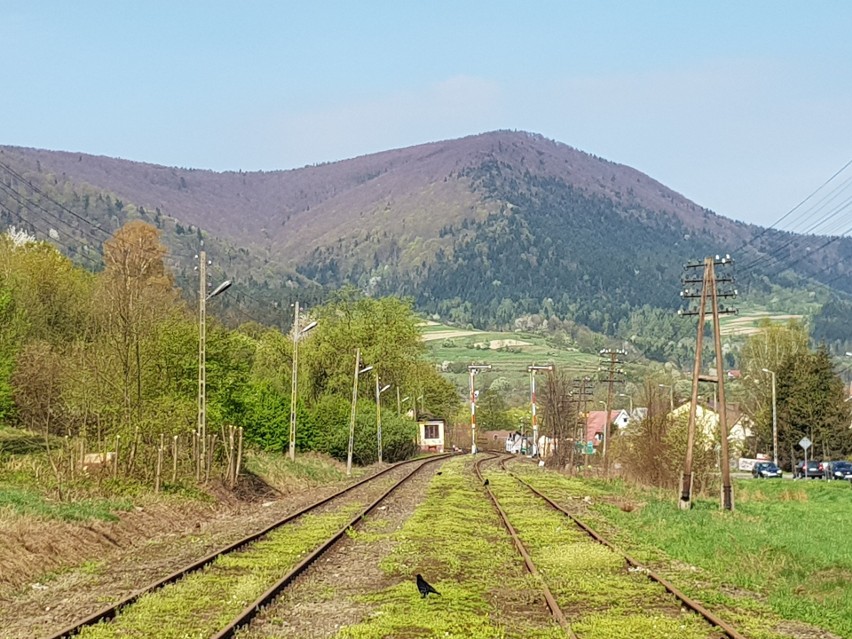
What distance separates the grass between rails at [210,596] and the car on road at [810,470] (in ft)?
206

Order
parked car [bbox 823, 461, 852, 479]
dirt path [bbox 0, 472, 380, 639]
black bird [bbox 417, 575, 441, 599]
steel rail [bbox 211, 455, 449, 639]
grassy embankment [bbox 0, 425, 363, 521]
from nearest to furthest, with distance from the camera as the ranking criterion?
1. steel rail [bbox 211, 455, 449, 639]
2. dirt path [bbox 0, 472, 380, 639]
3. black bird [bbox 417, 575, 441, 599]
4. grassy embankment [bbox 0, 425, 363, 521]
5. parked car [bbox 823, 461, 852, 479]

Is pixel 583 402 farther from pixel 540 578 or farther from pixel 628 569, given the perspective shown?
pixel 540 578

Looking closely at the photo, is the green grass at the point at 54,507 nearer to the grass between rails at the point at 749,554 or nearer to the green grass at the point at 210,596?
the green grass at the point at 210,596

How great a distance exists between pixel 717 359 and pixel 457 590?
2321 centimetres

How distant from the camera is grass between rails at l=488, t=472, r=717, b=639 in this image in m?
11.9

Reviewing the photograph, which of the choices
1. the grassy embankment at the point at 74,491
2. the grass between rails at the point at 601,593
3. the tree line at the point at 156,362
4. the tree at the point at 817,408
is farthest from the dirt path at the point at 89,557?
the tree at the point at 817,408

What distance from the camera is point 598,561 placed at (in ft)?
58.9

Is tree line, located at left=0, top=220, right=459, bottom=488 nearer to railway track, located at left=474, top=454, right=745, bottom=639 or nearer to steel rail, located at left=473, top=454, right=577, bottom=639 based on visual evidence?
steel rail, located at left=473, top=454, right=577, bottom=639

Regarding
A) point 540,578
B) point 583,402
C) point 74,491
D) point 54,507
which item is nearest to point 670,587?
point 540,578

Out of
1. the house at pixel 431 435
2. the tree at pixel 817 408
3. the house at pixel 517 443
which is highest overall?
the tree at pixel 817 408

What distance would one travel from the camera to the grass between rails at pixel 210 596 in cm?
1141

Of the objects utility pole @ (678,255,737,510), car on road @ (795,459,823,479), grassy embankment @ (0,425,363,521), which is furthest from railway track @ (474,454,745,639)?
car on road @ (795,459,823,479)

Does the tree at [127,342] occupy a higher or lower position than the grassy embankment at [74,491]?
higher

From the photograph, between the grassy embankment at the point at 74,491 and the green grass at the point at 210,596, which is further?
the grassy embankment at the point at 74,491
